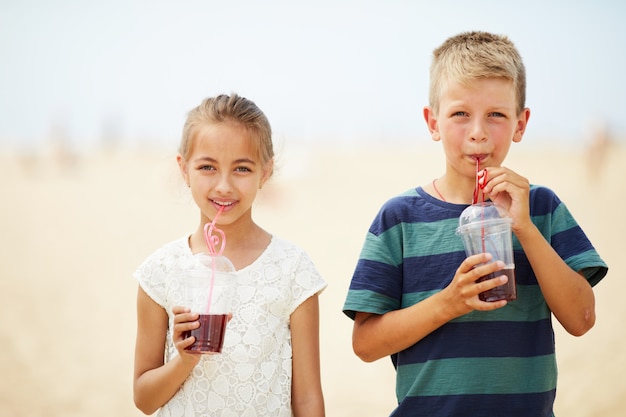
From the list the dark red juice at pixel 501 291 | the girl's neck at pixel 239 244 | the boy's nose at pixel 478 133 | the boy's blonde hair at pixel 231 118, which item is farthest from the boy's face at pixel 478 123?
the girl's neck at pixel 239 244

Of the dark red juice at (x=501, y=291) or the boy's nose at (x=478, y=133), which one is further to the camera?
the boy's nose at (x=478, y=133)

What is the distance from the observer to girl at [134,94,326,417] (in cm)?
261

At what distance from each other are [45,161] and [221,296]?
23.0 m

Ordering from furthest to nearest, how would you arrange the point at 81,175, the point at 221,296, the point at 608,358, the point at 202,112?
1. the point at 81,175
2. the point at 608,358
3. the point at 202,112
4. the point at 221,296

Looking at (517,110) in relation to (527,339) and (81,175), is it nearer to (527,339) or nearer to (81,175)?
(527,339)

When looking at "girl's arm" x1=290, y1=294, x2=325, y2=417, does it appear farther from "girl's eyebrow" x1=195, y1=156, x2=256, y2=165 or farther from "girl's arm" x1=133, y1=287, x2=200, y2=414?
"girl's eyebrow" x1=195, y1=156, x2=256, y2=165

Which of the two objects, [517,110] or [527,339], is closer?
[527,339]

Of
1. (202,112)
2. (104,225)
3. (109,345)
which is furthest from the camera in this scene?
(104,225)

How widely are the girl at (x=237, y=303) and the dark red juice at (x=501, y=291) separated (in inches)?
26.8

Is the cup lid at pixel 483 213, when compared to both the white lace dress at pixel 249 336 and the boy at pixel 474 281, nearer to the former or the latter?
the boy at pixel 474 281

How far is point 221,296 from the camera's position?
2.45m

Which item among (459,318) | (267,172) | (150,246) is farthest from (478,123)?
(150,246)

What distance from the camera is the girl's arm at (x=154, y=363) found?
2492 mm

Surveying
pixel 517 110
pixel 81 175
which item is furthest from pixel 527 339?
pixel 81 175
